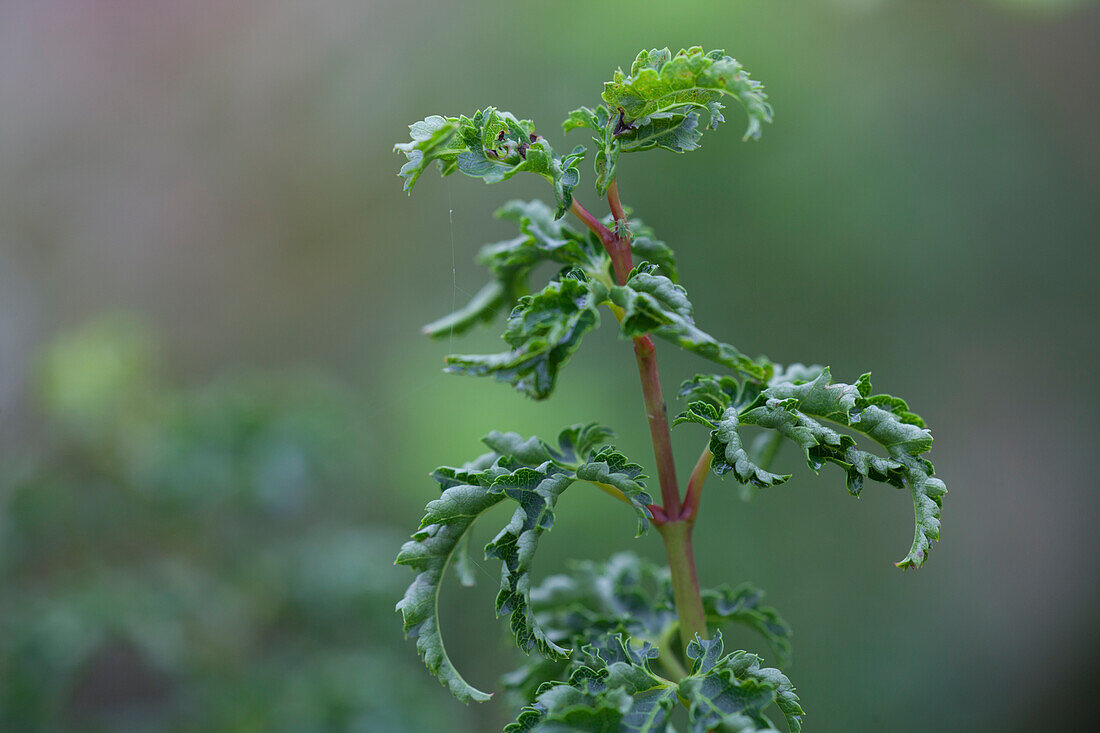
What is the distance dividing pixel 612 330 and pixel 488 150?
1695 millimetres

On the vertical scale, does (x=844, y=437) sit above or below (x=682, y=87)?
below

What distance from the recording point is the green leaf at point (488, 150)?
0.45 metres

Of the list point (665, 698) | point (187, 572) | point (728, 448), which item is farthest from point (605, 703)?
point (187, 572)

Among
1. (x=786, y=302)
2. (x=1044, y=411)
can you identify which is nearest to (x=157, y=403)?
(x=786, y=302)

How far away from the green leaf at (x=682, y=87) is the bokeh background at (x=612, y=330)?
110 centimetres

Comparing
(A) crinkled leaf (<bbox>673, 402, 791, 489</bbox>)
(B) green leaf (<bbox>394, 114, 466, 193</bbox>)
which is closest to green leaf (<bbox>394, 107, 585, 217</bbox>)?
(B) green leaf (<bbox>394, 114, 466, 193</bbox>)

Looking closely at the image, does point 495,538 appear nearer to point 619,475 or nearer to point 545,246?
point 619,475

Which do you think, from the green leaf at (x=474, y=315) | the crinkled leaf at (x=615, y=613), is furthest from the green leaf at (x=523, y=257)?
the crinkled leaf at (x=615, y=613)

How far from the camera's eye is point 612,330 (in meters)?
2.15

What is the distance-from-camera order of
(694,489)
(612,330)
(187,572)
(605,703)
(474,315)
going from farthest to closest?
1. (612,330)
2. (187,572)
3. (474,315)
4. (694,489)
5. (605,703)

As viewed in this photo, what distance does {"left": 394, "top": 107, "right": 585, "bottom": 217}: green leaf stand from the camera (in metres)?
0.45

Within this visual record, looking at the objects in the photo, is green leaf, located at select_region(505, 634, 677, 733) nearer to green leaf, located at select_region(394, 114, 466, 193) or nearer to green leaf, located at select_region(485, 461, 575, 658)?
green leaf, located at select_region(485, 461, 575, 658)

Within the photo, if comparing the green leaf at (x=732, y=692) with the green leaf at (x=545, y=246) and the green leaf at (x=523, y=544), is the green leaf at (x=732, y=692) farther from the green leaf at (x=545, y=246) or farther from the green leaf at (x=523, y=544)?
A: the green leaf at (x=545, y=246)

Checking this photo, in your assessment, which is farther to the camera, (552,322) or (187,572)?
(187,572)
